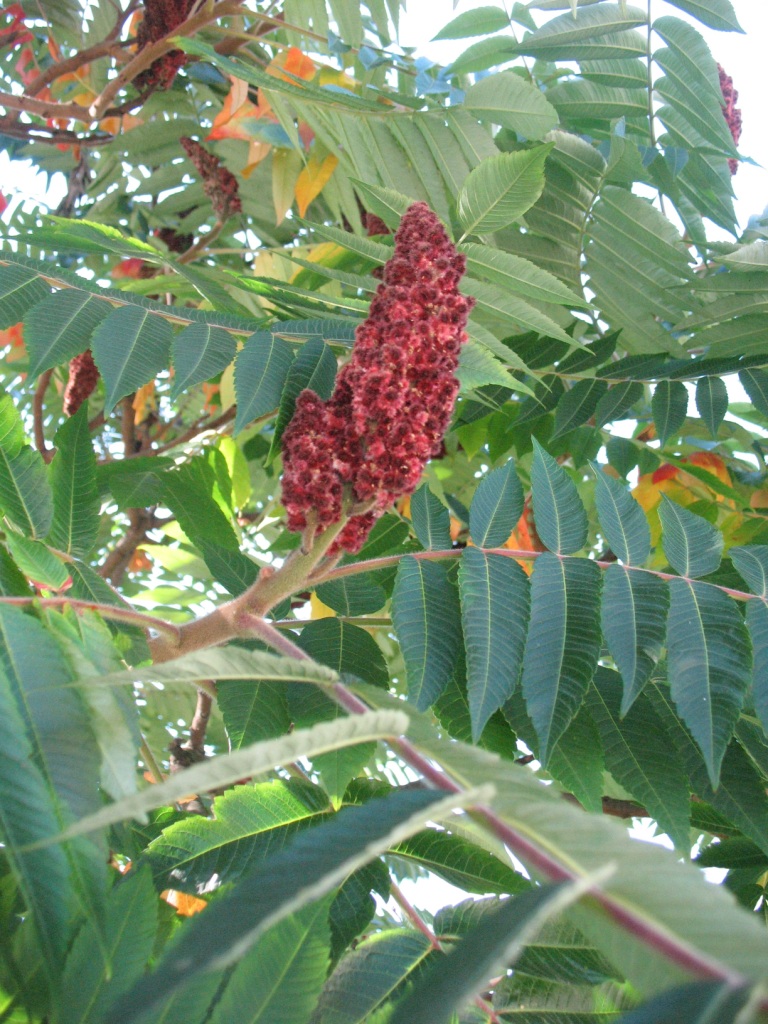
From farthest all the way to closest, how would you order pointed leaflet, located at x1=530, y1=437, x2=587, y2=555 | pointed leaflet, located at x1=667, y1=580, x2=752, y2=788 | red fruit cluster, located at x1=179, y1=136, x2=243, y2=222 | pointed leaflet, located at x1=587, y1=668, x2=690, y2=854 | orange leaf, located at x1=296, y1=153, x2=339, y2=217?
red fruit cluster, located at x1=179, y1=136, x2=243, y2=222 → orange leaf, located at x1=296, y1=153, x2=339, y2=217 → pointed leaflet, located at x1=530, y1=437, x2=587, y2=555 → pointed leaflet, located at x1=587, y1=668, x2=690, y2=854 → pointed leaflet, located at x1=667, y1=580, x2=752, y2=788

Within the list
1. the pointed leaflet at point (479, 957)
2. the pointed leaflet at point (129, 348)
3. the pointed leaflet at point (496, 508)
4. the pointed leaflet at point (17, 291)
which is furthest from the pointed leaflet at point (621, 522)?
the pointed leaflet at point (17, 291)

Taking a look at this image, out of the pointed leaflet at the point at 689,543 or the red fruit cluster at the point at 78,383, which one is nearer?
the pointed leaflet at the point at 689,543

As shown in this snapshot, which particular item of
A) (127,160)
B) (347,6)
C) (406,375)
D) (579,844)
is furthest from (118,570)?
(579,844)

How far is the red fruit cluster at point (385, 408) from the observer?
1.38 m

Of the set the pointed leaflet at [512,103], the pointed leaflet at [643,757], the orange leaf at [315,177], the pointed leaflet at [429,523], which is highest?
the pointed leaflet at [512,103]

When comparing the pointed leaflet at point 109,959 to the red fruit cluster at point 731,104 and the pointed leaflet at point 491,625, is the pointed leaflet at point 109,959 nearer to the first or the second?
the pointed leaflet at point 491,625

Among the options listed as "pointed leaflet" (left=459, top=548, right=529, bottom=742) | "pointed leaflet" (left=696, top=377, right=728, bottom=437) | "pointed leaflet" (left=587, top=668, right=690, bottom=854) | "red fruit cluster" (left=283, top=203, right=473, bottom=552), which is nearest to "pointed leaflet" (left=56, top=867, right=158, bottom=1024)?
"pointed leaflet" (left=459, top=548, right=529, bottom=742)

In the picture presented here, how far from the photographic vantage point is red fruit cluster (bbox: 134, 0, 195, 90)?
331 centimetres

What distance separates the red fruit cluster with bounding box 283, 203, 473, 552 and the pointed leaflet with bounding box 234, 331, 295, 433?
0.32 ft

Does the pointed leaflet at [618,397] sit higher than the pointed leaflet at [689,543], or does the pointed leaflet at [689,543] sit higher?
the pointed leaflet at [618,397]

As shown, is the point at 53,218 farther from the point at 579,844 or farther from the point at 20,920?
the point at 579,844

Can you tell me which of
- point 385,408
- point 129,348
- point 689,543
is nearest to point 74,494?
A: point 129,348

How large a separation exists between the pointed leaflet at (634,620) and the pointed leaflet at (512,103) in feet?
3.80

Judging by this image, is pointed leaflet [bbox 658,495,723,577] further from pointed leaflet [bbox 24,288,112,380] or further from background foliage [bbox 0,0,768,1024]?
pointed leaflet [bbox 24,288,112,380]
